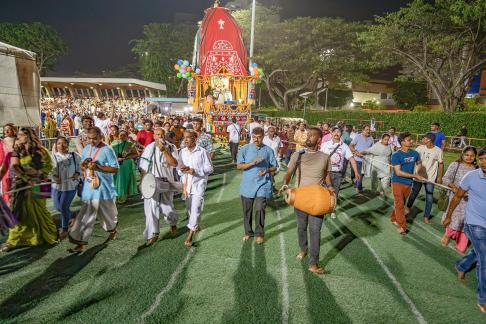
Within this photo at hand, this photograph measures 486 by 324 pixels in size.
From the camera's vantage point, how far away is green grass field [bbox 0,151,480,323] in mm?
3686

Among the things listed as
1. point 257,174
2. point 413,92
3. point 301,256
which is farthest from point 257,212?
point 413,92

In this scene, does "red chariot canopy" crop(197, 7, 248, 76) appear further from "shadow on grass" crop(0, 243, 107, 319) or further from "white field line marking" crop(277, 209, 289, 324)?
"shadow on grass" crop(0, 243, 107, 319)

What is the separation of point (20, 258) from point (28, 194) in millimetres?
925

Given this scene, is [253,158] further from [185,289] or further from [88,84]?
[88,84]

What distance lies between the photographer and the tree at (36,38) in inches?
2263

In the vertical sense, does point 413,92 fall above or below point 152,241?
above

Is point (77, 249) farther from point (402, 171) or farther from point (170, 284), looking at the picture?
point (402, 171)

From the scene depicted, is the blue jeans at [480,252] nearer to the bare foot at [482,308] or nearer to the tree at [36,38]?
the bare foot at [482,308]

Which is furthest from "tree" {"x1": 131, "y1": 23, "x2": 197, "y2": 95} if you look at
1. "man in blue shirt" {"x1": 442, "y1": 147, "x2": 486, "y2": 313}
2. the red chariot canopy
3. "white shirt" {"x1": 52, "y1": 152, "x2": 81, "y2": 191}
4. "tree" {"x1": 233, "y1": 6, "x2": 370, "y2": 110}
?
"man in blue shirt" {"x1": 442, "y1": 147, "x2": 486, "y2": 313}

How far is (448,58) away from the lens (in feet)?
75.2

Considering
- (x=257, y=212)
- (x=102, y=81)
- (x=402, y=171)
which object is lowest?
(x=257, y=212)

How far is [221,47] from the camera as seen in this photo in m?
18.7

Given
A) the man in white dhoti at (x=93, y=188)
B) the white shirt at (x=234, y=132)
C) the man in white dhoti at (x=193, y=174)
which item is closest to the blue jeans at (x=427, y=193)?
the man in white dhoti at (x=193, y=174)

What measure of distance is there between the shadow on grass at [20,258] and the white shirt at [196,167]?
2310 millimetres
